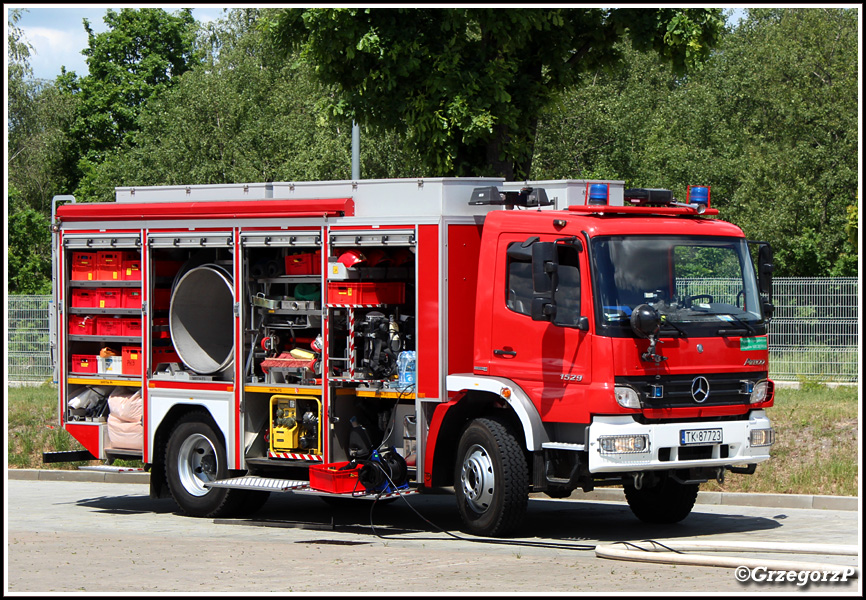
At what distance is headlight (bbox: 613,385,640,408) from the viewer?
35.8 feet

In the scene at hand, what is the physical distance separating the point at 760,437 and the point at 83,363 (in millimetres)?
8375

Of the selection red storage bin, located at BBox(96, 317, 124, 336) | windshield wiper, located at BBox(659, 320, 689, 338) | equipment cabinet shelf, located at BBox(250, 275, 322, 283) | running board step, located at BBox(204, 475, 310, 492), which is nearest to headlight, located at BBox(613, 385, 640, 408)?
windshield wiper, located at BBox(659, 320, 689, 338)

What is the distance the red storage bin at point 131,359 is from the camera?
49.0 feet

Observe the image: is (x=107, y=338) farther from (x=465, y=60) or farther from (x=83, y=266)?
(x=465, y=60)

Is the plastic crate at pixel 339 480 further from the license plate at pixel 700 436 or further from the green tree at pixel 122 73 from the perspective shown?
the green tree at pixel 122 73

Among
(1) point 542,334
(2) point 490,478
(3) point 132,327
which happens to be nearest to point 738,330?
(1) point 542,334

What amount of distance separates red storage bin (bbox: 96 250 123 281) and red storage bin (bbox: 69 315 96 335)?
0.54 metres

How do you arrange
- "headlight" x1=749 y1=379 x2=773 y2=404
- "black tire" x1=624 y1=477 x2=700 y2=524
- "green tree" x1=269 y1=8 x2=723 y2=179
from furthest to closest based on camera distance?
"green tree" x1=269 y1=8 x2=723 y2=179 < "black tire" x1=624 y1=477 x2=700 y2=524 < "headlight" x1=749 y1=379 x2=773 y2=404

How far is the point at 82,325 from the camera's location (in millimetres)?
15320

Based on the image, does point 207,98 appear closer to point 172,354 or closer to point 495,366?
point 172,354

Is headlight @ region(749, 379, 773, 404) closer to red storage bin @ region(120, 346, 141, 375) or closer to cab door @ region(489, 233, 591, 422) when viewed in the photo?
cab door @ region(489, 233, 591, 422)

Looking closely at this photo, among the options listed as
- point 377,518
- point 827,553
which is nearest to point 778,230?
point 377,518

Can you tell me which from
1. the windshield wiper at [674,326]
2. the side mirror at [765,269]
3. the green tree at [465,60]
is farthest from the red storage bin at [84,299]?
the side mirror at [765,269]

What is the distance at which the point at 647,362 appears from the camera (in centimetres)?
1100
